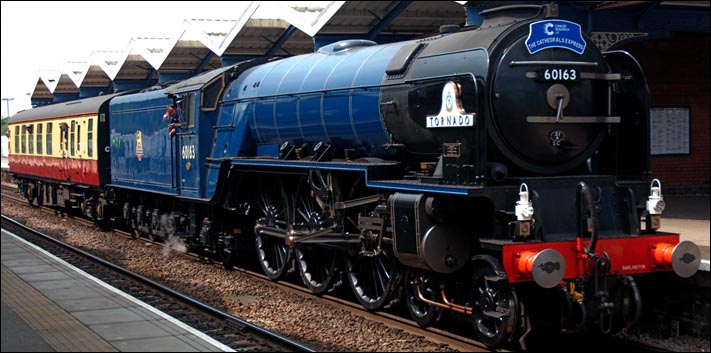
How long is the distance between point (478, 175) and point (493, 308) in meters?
1.25

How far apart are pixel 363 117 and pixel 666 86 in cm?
1243

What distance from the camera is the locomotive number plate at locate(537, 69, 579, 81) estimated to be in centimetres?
769

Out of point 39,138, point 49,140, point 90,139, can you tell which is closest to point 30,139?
point 39,138

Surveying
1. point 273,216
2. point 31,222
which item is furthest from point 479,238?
point 31,222

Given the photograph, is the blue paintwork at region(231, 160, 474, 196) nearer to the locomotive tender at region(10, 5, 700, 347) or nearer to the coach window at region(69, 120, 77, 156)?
the locomotive tender at region(10, 5, 700, 347)

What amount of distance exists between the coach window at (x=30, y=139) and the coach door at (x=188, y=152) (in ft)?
45.2

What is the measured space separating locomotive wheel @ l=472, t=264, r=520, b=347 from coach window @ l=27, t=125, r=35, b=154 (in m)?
21.6

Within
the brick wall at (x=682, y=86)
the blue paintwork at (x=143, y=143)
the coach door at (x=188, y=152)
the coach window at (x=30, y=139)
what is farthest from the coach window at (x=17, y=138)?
the brick wall at (x=682, y=86)

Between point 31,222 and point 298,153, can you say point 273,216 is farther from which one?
point 31,222

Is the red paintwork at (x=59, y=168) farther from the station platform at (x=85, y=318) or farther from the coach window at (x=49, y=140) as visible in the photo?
the station platform at (x=85, y=318)

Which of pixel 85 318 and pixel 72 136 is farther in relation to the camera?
pixel 72 136

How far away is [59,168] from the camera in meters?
→ 22.7

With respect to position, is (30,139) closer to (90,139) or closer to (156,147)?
(90,139)

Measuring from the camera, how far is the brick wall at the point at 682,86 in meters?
19.4
